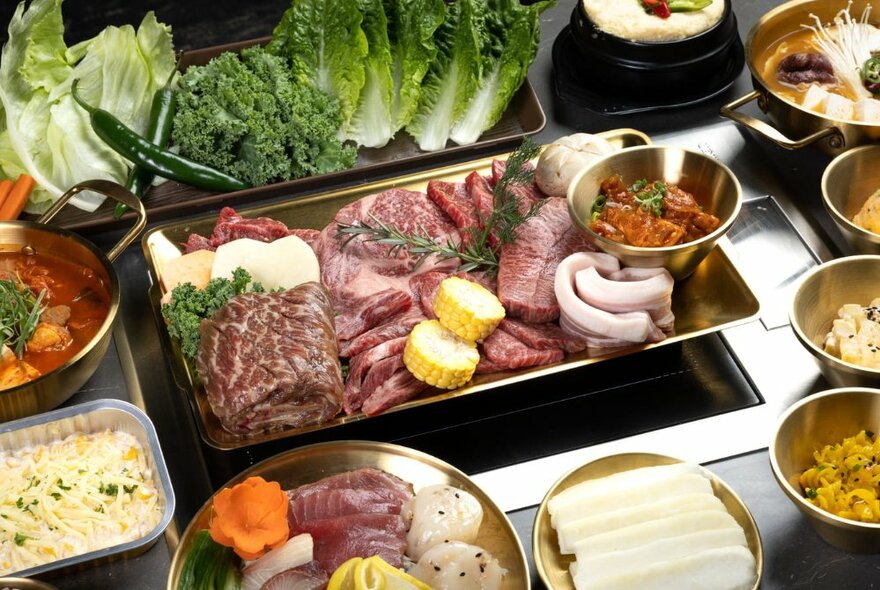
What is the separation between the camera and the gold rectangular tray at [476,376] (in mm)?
3180

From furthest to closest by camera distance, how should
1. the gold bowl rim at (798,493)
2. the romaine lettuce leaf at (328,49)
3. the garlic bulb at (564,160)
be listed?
the romaine lettuce leaf at (328,49), the garlic bulb at (564,160), the gold bowl rim at (798,493)

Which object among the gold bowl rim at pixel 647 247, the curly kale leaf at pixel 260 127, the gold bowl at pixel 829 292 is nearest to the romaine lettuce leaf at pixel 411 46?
the curly kale leaf at pixel 260 127

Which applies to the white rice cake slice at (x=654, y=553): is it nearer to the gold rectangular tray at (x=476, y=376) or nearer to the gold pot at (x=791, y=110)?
the gold rectangular tray at (x=476, y=376)

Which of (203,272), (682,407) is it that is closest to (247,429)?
(203,272)

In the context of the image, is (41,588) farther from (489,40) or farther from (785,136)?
(785,136)

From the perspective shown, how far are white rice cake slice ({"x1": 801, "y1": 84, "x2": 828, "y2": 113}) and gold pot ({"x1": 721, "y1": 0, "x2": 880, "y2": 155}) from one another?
61mm

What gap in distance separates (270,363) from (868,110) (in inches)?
96.6

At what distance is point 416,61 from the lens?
14.0 ft

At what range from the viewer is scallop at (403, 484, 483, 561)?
2.75 metres

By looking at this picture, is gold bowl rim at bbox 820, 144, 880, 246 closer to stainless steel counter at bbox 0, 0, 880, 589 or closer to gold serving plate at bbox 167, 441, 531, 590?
stainless steel counter at bbox 0, 0, 880, 589

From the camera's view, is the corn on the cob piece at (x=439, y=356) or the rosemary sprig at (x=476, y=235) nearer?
→ the corn on the cob piece at (x=439, y=356)

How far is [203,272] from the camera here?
11.6 ft

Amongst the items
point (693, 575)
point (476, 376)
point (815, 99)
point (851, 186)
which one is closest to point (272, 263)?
point (476, 376)

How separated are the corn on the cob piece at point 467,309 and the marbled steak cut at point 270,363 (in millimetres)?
365
